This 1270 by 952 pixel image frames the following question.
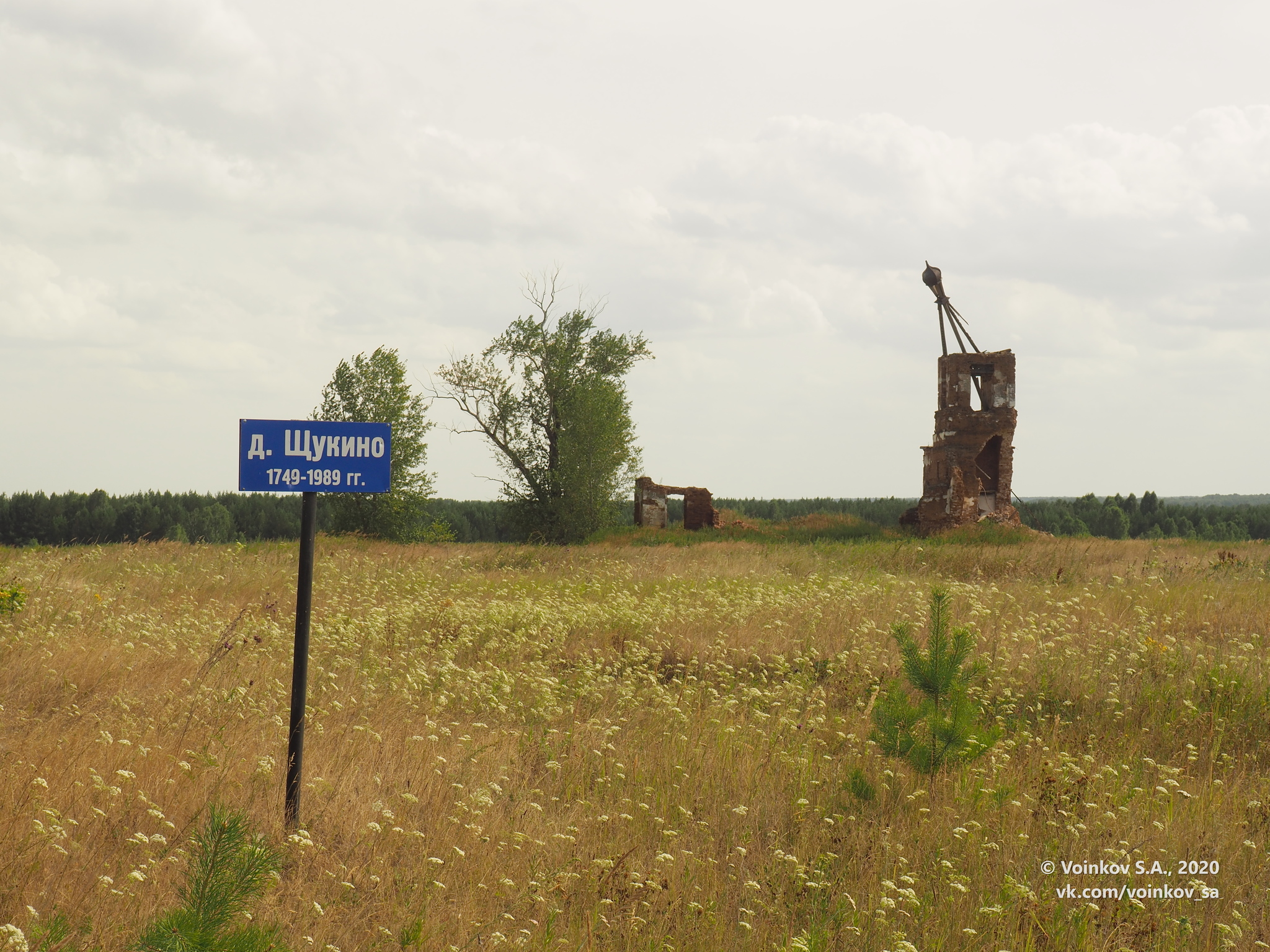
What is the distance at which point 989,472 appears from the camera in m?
28.6

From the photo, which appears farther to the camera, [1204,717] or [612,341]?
[612,341]

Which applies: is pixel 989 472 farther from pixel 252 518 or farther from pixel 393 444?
pixel 252 518

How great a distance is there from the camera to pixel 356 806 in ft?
13.6

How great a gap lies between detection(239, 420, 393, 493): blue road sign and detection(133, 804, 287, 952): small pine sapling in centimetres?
225

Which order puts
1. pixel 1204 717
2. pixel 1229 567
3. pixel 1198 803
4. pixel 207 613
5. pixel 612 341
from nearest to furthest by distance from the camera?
pixel 1198 803 → pixel 1204 717 → pixel 207 613 → pixel 1229 567 → pixel 612 341

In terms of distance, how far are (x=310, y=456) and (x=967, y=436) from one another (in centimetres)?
2600

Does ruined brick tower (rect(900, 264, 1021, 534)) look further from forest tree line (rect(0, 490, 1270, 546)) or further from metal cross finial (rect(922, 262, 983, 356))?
forest tree line (rect(0, 490, 1270, 546))

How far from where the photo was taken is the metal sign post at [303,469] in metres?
4.16

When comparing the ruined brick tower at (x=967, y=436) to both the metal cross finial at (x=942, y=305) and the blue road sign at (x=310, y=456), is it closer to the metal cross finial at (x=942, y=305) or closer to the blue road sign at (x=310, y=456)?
the metal cross finial at (x=942, y=305)

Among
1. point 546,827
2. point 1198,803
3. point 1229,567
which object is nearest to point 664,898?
point 546,827

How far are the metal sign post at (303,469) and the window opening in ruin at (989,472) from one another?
2585 centimetres

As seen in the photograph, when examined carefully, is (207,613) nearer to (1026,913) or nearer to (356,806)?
(356,806)

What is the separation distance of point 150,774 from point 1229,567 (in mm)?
15706

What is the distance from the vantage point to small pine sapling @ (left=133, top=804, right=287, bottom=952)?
165 cm
